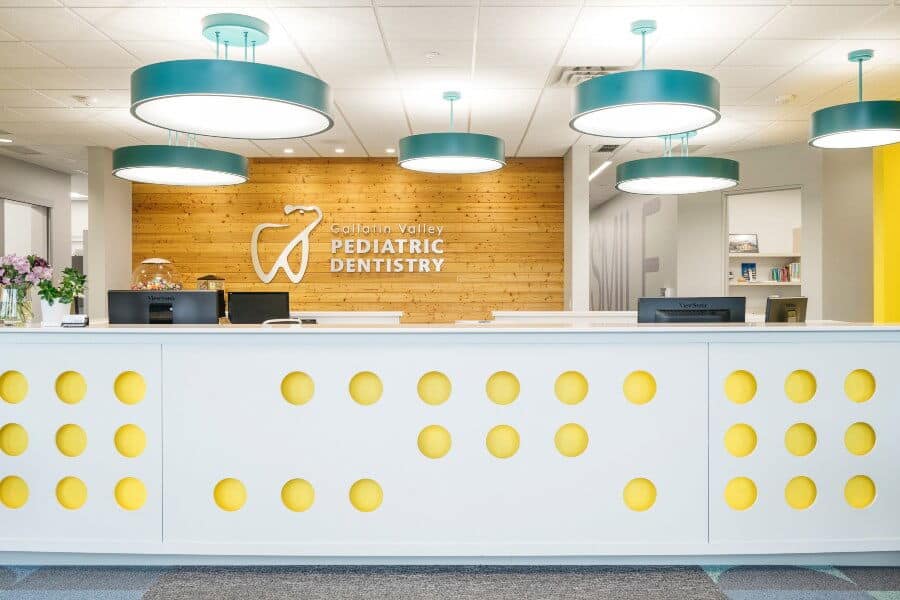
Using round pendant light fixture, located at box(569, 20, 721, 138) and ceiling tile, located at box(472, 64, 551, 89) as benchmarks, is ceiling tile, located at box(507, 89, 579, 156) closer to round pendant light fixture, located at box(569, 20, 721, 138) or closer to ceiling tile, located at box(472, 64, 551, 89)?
ceiling tile, located at box(472, 64, 551, 89)

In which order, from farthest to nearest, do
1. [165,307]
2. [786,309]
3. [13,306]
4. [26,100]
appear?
[26,100]
[786,309]
[165,307]
[13,306]

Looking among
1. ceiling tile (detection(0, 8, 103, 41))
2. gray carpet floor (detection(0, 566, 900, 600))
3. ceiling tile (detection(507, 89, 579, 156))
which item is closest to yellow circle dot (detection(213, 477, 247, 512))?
gray carpet floor (detection(0, 566, 900, 600))

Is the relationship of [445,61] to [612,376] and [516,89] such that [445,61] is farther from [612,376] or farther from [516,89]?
[612,376]

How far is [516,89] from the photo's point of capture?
6.58m

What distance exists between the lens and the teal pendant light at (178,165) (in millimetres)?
5715

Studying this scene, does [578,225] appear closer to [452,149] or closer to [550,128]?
[550,128]

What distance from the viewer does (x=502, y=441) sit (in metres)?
3.05

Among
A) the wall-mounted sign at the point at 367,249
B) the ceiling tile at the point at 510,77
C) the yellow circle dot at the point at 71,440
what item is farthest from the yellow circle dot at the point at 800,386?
the wall-mounted sign at the point at 367,249

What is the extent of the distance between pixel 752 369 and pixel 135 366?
2923 mm

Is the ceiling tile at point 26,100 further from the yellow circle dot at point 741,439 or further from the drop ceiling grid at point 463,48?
the yellow circle dot at point 741,439

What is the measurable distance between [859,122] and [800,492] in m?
3.53

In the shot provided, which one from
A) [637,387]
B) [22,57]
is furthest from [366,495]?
[22,57]

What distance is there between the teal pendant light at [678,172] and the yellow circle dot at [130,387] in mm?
4978

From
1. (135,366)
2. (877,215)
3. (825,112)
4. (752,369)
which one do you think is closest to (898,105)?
(825,112)
